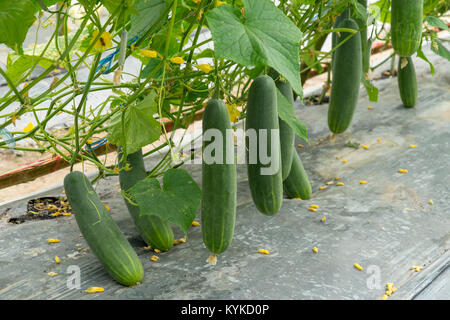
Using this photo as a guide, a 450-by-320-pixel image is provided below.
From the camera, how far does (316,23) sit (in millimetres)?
1705

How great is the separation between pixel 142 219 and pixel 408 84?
155 cm

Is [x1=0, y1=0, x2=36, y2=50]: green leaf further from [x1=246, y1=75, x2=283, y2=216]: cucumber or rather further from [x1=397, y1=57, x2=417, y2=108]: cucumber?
[x1=397, y1=57, x2=417, y2=108]: cucumber

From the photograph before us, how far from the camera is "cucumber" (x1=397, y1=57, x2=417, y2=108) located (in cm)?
256

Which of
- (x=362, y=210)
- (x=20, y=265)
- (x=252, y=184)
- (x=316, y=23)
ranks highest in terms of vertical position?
(x=316, y=23)

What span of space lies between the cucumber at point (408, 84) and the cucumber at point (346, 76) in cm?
77

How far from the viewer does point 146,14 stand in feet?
4.23

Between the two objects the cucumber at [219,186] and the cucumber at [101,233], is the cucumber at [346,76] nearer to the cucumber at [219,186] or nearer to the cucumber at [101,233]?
the cucumber at [219,186]

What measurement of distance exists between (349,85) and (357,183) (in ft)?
1.32

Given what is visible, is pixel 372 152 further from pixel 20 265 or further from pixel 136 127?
pixel 20 265

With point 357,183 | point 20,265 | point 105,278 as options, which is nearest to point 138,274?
point 105,278

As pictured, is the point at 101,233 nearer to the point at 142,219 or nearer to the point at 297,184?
the point at 142,219

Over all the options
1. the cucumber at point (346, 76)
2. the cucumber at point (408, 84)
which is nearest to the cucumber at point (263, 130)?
the cucumber at point (346, 76)

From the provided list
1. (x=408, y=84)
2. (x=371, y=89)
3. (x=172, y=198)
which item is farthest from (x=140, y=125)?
(x=408, y=84)

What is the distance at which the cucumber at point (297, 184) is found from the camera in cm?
190
